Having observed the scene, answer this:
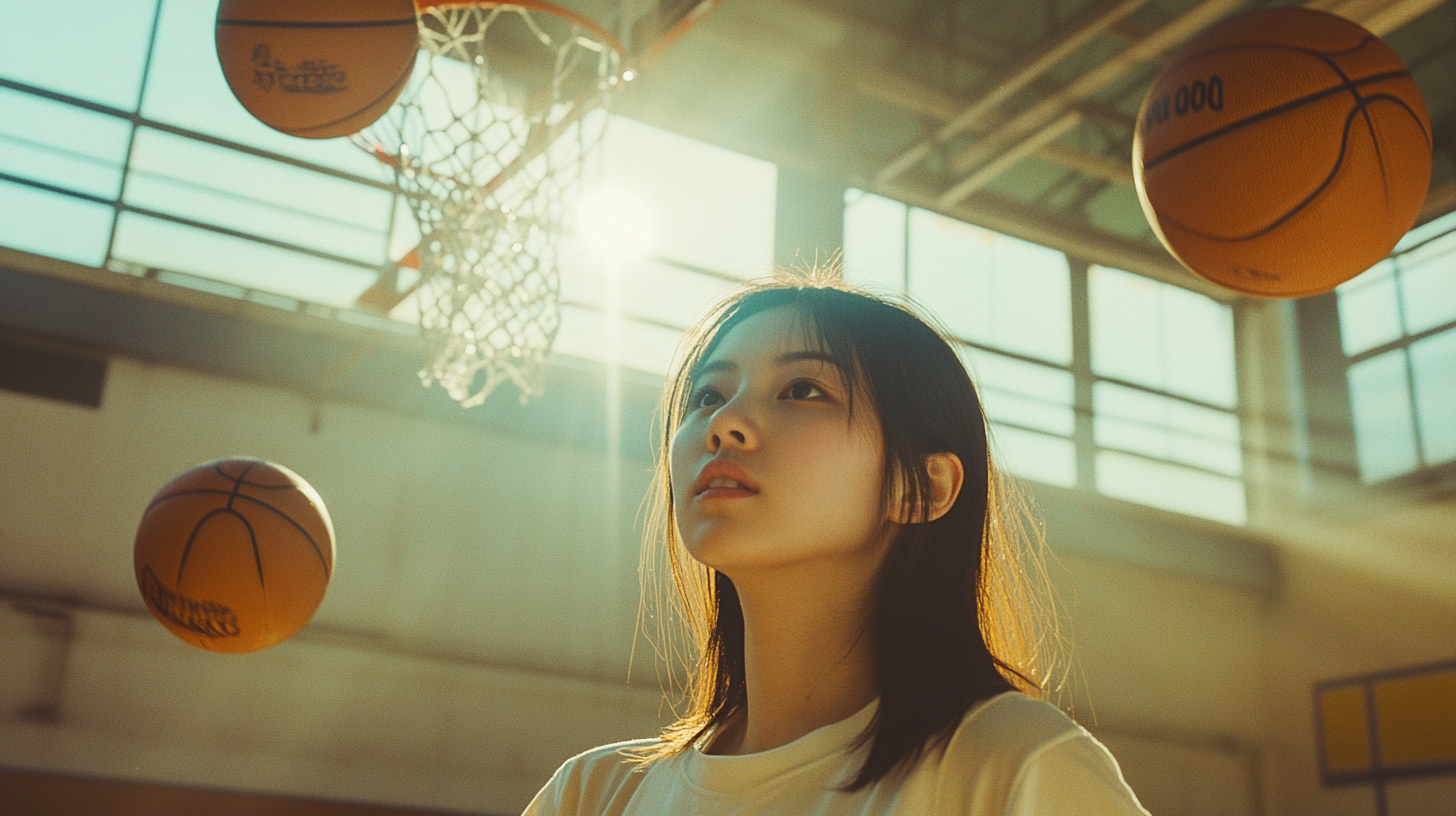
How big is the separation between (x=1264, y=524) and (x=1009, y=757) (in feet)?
27.4

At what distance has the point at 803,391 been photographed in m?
1.25

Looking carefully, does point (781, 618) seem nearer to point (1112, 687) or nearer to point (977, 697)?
point (977, 697)

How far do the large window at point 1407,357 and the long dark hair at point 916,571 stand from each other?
713 cm

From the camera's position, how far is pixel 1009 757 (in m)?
0.94

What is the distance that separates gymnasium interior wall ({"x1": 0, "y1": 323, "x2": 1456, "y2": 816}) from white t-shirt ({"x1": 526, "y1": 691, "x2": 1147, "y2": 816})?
4.38m

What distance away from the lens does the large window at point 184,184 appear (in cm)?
584

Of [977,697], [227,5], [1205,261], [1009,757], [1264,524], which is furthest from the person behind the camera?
[1264,524]

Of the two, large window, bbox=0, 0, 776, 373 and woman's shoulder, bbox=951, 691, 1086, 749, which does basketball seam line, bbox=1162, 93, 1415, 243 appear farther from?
large window, bbox=0, 0, 776, 373

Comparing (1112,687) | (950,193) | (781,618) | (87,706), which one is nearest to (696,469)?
(781,618)

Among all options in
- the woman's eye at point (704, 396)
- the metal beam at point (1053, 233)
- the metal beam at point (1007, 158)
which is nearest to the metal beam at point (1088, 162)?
the metal beam at point (1007, 158)

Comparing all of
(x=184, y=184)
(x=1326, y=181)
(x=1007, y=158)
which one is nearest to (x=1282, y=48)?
(x=1326, y=181)

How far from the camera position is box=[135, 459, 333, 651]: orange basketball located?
115 inches

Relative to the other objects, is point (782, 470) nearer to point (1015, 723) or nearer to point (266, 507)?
point (1015, 723)

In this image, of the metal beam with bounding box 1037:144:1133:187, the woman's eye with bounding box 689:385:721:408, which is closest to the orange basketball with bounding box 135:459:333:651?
the woman's eye with bounding box 689:385:721:408
